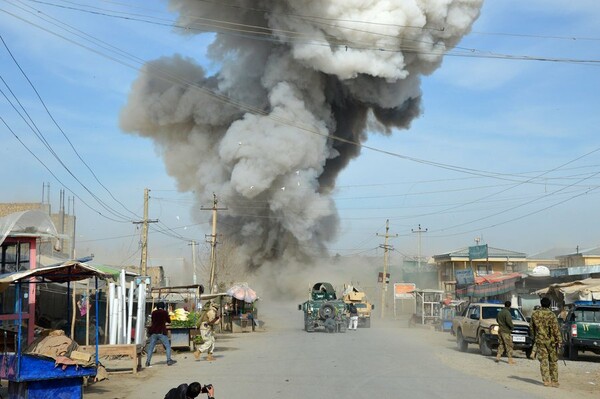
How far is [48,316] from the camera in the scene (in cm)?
2547

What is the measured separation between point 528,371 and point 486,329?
4.09 metres

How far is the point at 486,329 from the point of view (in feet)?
65.6

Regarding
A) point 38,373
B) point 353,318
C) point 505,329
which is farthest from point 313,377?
point 353,318

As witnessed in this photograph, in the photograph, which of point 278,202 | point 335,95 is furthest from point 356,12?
point 278,202

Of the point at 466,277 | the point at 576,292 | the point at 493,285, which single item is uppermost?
the point at 466,277

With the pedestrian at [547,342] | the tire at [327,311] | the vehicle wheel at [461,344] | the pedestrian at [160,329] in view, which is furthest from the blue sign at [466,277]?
the pedestrian at [547,342]

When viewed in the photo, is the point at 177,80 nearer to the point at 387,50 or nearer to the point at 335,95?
the point at 335,95

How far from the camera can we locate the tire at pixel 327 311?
30.5 meters

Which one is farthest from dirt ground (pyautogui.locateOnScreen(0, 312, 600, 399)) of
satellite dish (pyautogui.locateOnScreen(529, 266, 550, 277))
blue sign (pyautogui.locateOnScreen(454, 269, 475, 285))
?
blue sign (pyautogui.locateOnScreen(454, 269, 475, 285))

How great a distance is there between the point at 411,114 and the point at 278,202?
36.9 ft

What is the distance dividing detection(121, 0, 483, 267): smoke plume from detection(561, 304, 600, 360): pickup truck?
2481 cm

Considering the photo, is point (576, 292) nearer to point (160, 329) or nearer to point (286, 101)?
point (160, 329)

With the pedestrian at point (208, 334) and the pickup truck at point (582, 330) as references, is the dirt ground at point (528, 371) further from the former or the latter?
the pedestrian at point (208, 334)

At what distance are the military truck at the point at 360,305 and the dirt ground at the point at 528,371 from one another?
53.1ft
